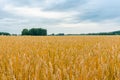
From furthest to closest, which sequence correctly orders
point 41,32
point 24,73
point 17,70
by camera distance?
point 41,32, point 17,70, point 24,73

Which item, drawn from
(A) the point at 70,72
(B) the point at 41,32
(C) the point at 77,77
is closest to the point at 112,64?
(A) the point at 70,72

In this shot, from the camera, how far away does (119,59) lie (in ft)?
9.21

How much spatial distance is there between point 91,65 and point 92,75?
527 millimetres

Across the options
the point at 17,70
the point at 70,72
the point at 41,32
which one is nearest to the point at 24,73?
the point at 17,70

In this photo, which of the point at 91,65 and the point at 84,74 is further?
the point at 91,65

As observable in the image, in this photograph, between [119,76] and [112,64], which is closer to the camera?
[119,76]

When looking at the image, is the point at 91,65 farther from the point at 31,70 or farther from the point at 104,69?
the point at 31,70

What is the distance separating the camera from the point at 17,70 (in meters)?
2.43

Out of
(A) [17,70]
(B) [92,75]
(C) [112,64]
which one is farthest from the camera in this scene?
(C) [112,64]

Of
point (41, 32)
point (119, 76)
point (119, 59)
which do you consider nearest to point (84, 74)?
point (119, 76)

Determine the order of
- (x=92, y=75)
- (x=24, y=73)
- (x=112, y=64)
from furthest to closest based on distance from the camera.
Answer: (x=112, y=64)
(x=24, y=73)
(x=92, y=75)

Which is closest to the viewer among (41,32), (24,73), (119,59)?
(24,73)

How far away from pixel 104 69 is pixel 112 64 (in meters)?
0.37

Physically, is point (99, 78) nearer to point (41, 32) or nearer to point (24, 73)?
point (24, 73)
